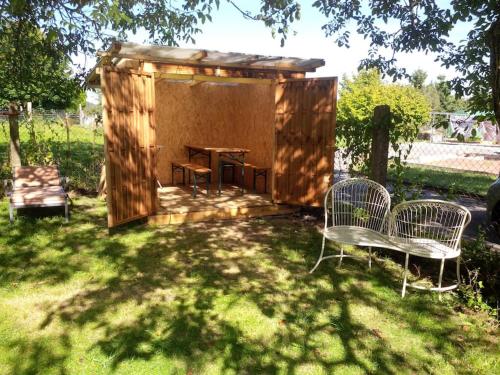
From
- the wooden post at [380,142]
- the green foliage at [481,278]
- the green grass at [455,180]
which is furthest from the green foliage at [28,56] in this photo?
the green foliage at [481,278]

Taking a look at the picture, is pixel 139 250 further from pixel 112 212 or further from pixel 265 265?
pixel 265 265

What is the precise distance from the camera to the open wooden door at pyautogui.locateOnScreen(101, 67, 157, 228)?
16.9 feet

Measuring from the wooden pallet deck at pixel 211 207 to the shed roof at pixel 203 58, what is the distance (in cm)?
228

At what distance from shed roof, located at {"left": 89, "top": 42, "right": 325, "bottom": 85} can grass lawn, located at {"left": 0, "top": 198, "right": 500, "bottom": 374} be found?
2540 mm

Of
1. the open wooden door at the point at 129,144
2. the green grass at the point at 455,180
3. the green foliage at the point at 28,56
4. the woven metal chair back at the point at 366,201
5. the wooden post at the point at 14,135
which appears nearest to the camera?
the woven metal chair back at the point at 366,201


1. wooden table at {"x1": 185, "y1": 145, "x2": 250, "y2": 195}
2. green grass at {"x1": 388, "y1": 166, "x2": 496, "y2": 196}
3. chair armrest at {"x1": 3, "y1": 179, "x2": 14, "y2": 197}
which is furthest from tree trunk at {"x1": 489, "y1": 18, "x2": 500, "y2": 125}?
chair armrest at {"x1": 3, "y1": 179, "x2": 14, "y2": 197}

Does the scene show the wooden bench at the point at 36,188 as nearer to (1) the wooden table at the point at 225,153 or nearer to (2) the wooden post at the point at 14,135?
(2) the wooden post at the point at 14,135

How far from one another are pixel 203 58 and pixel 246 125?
→ 3.00m

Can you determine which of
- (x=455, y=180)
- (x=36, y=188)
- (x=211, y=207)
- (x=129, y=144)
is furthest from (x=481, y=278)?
(x=455, y=180)

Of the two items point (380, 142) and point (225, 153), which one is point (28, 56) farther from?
point (380, 142)

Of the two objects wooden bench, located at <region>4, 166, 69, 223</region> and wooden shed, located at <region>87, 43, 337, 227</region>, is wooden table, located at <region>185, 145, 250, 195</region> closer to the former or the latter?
wooden shed, located at <region>87, 43, 337, 227</region>

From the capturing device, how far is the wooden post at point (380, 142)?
499 centimetres

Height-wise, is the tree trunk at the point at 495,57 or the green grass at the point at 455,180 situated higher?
the tree trunk at the point at 495,57

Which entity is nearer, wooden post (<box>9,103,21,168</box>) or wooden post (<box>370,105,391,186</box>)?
wooden post (<box>370,105,391,186</box>)
